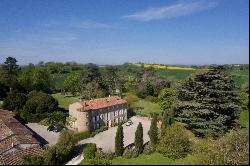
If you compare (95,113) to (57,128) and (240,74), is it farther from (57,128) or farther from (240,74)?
(240,74)

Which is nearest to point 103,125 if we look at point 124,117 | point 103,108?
point 103,108

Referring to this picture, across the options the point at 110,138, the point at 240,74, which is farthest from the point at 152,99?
the point at 240,74

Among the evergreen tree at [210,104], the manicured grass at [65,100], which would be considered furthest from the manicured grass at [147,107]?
the evergreen tree at [210,104]

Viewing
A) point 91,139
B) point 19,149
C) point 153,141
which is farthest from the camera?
point 91,139

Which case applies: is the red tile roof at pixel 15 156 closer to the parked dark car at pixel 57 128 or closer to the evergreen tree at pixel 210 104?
the parked dark car at pixel 57 128

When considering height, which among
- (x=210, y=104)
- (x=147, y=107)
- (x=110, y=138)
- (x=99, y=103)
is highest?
(x=210, y=104)

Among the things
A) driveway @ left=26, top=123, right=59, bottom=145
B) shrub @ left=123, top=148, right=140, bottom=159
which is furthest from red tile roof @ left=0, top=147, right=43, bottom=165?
driveway @ left=26, top=123, right=59, bottom=145

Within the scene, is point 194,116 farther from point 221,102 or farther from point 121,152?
point 121,152
